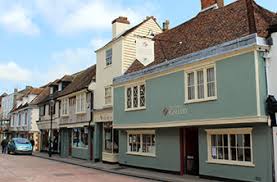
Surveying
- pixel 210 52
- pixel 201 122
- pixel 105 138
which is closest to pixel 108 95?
pixel 105 138

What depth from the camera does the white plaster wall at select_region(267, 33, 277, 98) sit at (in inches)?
553

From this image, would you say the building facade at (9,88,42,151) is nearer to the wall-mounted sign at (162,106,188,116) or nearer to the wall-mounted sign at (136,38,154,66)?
the wall-mounted sign at (136,38,154,66)

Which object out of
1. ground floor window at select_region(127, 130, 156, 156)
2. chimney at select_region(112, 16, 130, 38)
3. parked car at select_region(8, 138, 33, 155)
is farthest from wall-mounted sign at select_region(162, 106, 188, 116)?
parked car at select_region(8, 138, 33, 155)

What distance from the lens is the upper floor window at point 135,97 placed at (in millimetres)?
21281

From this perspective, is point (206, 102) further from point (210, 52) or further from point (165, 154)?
point (165, 154)

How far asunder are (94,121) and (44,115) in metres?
15.2

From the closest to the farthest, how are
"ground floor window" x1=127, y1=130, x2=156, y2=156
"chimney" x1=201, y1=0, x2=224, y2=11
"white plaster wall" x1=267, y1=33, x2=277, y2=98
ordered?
"white plaster wall" x1=267, y1=33, x2=277, y2=98 < "ground floor window" x1=127, y1=130, x2=156, y2=156 < "chimney" x1=201, y1=0, x2=224, y2=11

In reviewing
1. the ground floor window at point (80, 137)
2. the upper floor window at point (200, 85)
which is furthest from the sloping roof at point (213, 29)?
the ground floor window at point (80, 137)

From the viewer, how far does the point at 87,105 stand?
95.7 ft

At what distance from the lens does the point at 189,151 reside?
18.5 metres

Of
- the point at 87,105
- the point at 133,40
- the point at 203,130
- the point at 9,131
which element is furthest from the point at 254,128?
the point at 9,131

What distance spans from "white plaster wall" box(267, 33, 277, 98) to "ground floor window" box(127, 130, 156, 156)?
323 inches

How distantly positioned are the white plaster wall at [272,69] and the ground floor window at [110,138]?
13.4 meters

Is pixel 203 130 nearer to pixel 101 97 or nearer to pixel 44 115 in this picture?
pixel 101 97
